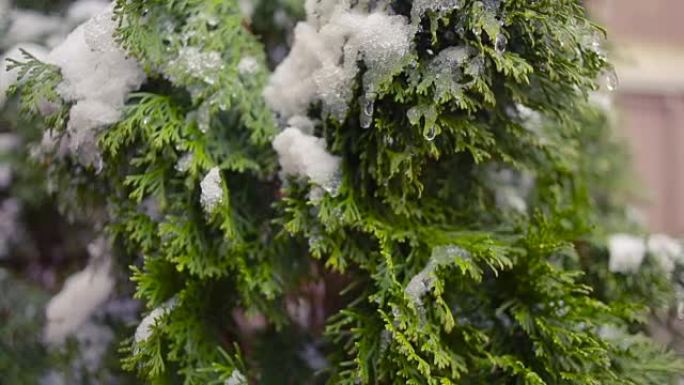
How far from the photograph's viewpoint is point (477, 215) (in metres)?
1.10

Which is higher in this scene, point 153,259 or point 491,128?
point 491,128

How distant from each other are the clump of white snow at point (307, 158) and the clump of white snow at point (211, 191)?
10 centimetres

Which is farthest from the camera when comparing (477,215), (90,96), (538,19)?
(477,215)

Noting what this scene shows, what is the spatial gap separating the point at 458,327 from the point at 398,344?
113mm

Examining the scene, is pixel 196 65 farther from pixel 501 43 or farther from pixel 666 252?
pixel 666 252

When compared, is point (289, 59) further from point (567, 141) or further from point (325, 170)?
point (567, 141)

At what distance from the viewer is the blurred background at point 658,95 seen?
2.98 meters

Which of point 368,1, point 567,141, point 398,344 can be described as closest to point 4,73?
point 368,1

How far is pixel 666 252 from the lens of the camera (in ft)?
3.74

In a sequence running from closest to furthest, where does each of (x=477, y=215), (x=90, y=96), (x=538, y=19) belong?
1. (x=538, y=19)
2. (x=90, y=96)
3. (x=477, y=215)

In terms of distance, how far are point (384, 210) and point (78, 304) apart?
60 cm

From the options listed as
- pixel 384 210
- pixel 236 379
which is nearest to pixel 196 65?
pixel 384 210

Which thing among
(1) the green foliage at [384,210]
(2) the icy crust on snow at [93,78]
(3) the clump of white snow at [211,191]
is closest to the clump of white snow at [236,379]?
(1) the green foliage at [384,210]

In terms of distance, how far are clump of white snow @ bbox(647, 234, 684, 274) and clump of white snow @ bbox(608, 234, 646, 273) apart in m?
0.02
